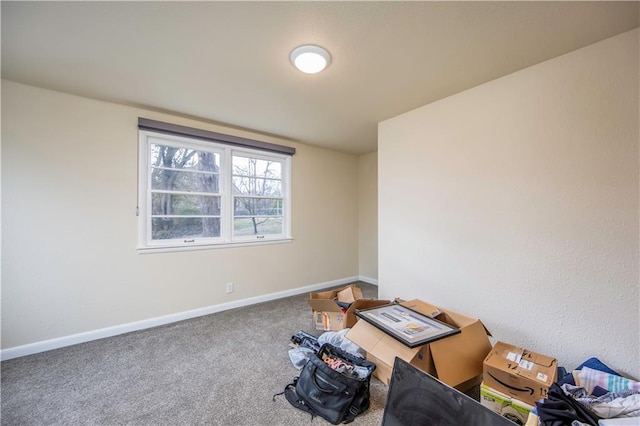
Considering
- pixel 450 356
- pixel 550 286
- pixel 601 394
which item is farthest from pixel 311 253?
pixel 601 394

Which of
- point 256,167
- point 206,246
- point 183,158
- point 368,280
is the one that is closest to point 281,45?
point 183,158

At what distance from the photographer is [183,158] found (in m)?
3.03

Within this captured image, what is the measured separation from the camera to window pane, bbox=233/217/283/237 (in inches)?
136

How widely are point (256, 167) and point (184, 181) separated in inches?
37.6

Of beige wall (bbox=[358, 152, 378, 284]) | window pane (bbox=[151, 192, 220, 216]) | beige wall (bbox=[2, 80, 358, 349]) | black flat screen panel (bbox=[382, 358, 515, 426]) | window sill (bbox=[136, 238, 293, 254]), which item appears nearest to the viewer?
black flat screen panel (bbox=[382, 358, 515, 426])

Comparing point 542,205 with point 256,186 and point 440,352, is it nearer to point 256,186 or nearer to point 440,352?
point 440,352

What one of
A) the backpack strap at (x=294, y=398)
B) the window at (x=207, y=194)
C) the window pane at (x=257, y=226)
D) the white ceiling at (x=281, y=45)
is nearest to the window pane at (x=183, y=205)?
the window at (x=207, y=194)

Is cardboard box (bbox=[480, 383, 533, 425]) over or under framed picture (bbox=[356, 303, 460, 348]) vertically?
under

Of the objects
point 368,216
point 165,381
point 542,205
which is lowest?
point 165,381

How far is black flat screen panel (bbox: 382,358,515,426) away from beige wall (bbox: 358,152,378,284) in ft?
10.1

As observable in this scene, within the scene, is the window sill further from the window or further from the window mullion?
the window mullion

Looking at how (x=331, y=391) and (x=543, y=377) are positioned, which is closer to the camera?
(x=543, y=377)

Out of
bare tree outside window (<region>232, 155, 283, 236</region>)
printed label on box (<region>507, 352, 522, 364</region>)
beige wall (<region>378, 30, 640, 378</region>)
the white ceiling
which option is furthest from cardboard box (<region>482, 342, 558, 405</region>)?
bare tree outside window (<region>232, 155, 283, 236</region>)

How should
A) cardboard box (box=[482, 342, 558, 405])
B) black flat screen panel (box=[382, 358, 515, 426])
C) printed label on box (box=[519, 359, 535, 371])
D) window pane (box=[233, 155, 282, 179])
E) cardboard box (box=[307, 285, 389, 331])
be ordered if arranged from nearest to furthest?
1. black flat screen panel (box=[382, 358, 515, 426])
2. cardboard box (box=[482, 342, 558, 405])
3. printed label on box (box=[519, 359, 535, 371])
4. cardboard box (box=[307, 285, 389, 331])
5. window pane (box=[233, 155, 282, 179])
